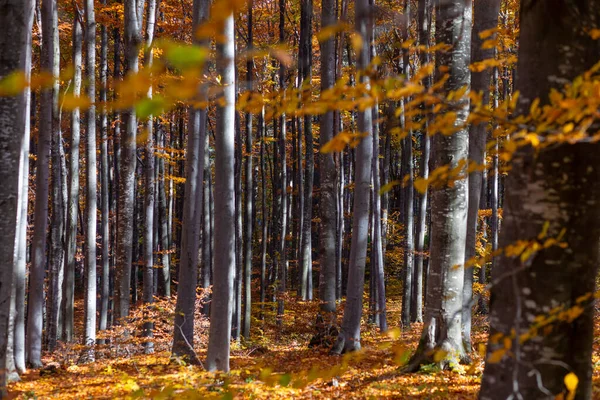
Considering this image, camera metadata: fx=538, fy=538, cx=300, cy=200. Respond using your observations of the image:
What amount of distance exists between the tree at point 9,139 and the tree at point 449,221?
14.4ft


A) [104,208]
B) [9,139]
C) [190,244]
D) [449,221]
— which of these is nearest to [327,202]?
[190,244]

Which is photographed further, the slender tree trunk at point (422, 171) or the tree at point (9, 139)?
the slender tree trunk at point (422, 171)

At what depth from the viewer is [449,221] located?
253 inches

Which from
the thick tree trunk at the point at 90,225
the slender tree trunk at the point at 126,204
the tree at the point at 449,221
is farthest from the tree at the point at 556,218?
the thick tree trunk at the point at 90,225

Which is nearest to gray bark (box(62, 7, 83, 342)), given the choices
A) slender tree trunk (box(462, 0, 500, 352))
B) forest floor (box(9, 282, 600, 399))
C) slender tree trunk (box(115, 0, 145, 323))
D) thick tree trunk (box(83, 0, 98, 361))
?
thick tree trunk (box(83, 0, 98, 361))

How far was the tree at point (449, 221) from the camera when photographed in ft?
20.9

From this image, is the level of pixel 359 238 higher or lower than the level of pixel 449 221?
lower

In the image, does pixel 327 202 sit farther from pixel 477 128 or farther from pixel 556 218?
pixel 556 218

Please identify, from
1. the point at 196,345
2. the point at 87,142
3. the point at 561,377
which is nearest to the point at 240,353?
the point at 196,345

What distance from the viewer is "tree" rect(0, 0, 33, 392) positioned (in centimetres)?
389

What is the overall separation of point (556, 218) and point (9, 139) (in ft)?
12.2

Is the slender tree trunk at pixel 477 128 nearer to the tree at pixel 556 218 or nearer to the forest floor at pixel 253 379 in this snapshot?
the forest floor at pixel 253 379

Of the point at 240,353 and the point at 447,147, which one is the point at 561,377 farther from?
the point at 240,353

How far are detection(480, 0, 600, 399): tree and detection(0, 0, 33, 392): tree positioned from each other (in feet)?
11.3
